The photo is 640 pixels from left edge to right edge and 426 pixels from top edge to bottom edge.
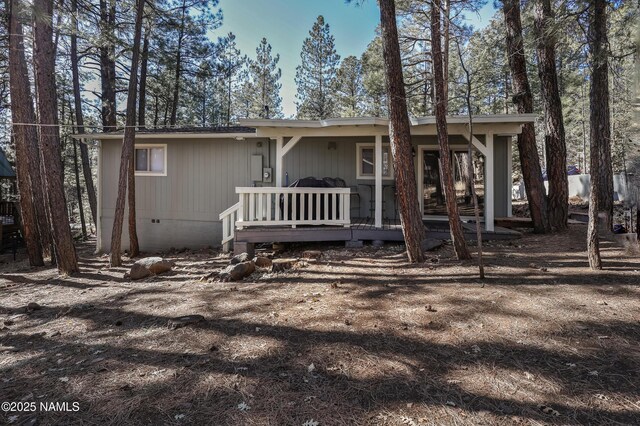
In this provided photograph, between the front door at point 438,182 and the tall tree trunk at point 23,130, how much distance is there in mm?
9249

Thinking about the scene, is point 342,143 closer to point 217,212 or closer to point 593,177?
point 217,212

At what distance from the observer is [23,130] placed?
7.30m

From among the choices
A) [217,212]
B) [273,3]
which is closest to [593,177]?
[217,212]

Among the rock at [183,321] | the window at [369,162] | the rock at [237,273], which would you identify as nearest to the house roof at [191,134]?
the window at [369,162]

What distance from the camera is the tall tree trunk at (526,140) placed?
724cm

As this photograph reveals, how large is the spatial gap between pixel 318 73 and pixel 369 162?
50.4 feet

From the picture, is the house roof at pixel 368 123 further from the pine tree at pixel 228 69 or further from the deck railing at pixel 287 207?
the pine tree at pixel 228 69

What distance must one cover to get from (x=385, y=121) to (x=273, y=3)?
6.78 metres

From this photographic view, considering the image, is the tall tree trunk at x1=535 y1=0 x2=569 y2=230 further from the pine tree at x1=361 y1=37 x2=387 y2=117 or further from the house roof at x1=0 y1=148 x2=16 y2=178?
the house roof at x1=0 y1=148 x2=16 y2=178

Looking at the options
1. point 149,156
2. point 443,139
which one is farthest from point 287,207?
point 149,156

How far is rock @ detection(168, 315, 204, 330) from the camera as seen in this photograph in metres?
3.02

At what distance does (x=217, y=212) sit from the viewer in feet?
29.1

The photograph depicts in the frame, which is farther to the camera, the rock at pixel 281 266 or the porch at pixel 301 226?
the porch at pixel 301 226

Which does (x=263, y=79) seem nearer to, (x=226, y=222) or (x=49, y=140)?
(x=226, y=222)
